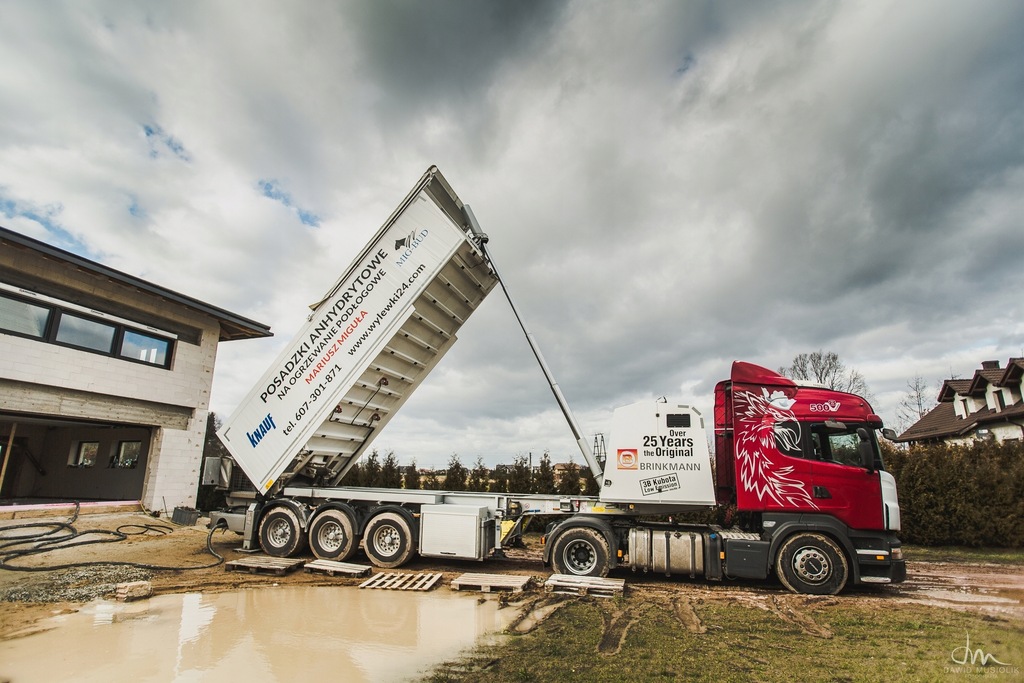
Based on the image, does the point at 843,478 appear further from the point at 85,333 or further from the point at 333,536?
the point at 85,333

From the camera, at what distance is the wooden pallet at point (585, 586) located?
7441 mm

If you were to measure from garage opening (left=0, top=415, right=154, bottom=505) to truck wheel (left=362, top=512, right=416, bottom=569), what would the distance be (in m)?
9.69

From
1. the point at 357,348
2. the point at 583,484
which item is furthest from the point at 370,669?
the point at 583,484

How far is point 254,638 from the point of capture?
5238 mm

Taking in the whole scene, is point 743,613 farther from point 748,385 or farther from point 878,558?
point 748,385

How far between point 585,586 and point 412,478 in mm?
10281

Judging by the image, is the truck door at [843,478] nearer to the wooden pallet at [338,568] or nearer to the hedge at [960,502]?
the wooden pallet at [338,568]

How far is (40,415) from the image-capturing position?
12.3 metres

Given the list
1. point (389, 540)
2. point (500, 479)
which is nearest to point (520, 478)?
point (500, 479)

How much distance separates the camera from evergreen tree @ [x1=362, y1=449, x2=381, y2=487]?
16.9 m

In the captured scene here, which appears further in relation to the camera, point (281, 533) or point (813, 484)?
point (281, 533)

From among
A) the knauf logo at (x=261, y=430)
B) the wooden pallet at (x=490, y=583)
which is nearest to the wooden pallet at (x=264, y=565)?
the knauf logo at (x=261, y=430)

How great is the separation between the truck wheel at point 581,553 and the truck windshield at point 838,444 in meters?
3.50

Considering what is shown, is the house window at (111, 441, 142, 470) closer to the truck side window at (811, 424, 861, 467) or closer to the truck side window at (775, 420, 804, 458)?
the truck side window at (775, 420, 804, 458)
